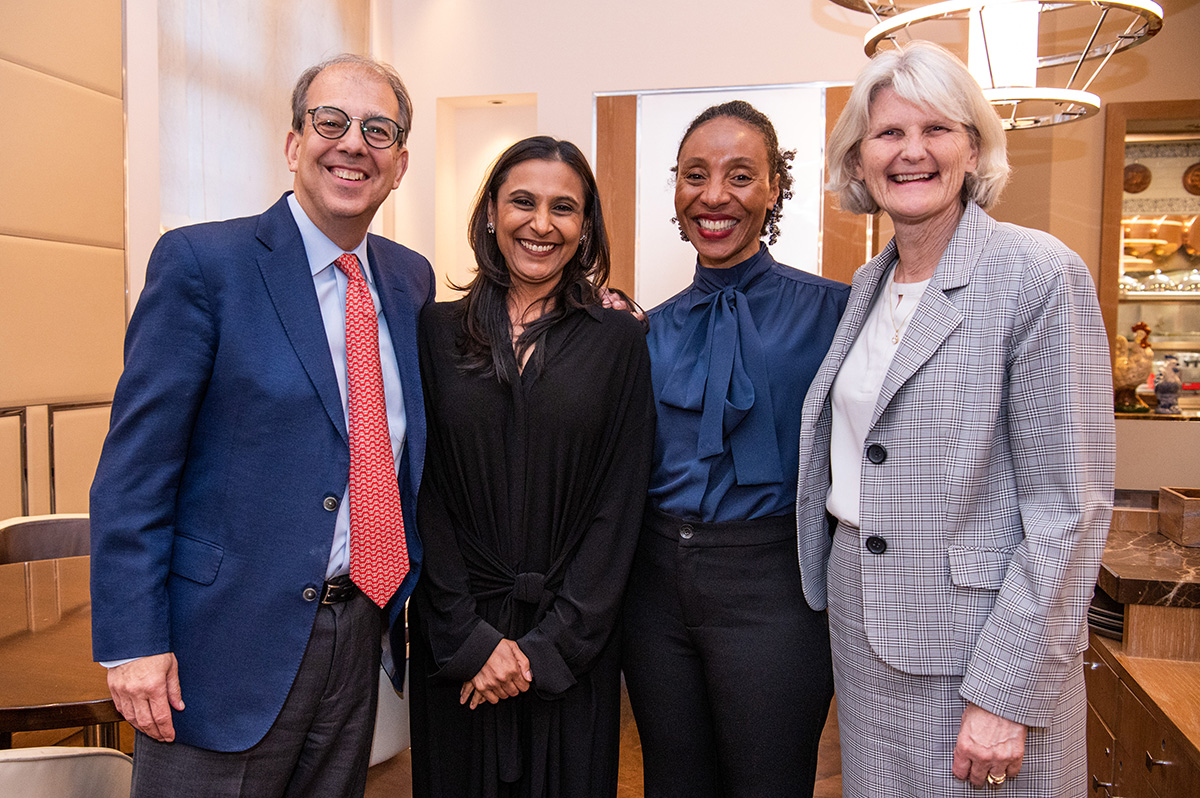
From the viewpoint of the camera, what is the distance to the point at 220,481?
4.90 feet

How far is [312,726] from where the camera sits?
159 cm

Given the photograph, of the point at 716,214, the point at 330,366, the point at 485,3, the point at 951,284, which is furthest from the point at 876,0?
the point at 485,3

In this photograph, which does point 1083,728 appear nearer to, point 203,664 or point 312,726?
point 312,726

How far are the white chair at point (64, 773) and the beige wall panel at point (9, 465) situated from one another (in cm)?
178

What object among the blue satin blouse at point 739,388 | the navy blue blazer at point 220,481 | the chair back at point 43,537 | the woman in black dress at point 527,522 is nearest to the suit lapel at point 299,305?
the navy blue blazer at point 220,481

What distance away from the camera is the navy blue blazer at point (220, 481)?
1410 millimetres

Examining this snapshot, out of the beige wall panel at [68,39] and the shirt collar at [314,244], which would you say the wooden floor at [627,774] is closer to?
the shirt collar at [314,244]

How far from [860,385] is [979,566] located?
0.39 m

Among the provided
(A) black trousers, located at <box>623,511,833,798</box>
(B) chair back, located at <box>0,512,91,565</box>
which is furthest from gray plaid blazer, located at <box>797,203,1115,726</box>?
(B) chair back, located at <box>0,512,91,565</box>

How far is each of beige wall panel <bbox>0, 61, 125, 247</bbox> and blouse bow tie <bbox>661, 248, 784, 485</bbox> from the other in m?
2.60

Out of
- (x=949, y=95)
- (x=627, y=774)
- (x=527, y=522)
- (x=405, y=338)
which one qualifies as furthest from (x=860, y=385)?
(x=627, y=774)

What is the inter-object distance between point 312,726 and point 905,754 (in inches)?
42.4

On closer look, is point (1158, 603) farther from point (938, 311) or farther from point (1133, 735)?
point (938, 311)

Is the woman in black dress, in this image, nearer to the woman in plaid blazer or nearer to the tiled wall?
the woman in plaid blazer
